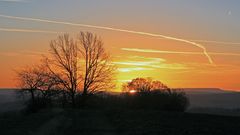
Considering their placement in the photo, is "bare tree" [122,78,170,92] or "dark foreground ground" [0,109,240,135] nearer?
"dark foreground ground" [0,109,240,135]

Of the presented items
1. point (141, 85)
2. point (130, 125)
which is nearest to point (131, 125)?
point (130, 125)

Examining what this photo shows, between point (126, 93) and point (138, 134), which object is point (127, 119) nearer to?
point (138, 134)

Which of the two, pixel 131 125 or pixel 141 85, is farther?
pixel 141 85

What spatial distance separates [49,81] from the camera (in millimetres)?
77812

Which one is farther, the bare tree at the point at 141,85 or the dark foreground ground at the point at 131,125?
the bare tree at the point at 141,85

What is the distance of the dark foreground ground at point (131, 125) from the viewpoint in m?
30.7

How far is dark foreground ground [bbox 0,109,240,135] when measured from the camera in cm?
3073

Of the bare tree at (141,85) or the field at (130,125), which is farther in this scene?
the bare tree at (141,85)

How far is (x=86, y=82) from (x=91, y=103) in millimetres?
3951

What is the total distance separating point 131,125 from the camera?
113 ft

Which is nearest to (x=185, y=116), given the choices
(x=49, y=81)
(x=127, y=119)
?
(x=127, y=119)

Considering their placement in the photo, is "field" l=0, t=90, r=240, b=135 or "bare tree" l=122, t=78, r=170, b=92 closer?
"field" l=0, t=90, r=240, b=135

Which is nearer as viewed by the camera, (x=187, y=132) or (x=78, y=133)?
(x=187, y=132)

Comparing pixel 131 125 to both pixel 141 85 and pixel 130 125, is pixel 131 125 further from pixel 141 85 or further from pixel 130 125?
pixel 141 85
